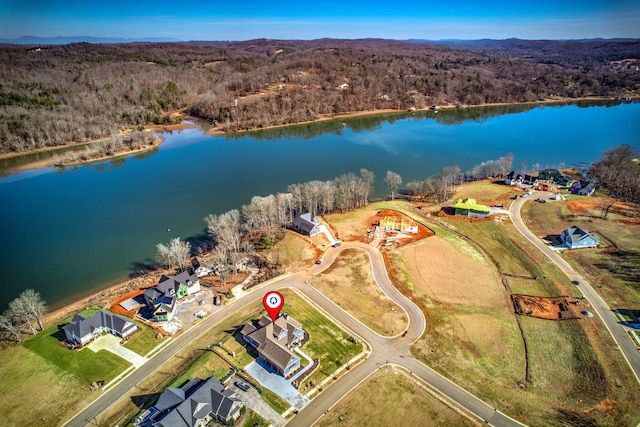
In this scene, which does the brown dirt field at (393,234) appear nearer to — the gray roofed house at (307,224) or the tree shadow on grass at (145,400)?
the gray roofed house at (307,224)

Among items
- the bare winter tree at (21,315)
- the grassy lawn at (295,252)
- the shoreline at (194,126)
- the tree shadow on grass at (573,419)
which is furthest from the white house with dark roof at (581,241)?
the shoreline at (194,126)

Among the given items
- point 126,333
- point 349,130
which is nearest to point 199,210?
point 126,333

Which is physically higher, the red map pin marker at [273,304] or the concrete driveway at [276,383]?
the red map pin marker at [273,304]

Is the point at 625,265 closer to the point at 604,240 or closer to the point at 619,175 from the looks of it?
the point at 604,240

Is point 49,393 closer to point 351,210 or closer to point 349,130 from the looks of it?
point 351,210

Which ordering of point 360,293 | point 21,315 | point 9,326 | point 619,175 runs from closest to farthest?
point 9,326 → point 21,315 → point 360,293 → point 619,175

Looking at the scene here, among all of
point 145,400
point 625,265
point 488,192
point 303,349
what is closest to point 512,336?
point 303,349

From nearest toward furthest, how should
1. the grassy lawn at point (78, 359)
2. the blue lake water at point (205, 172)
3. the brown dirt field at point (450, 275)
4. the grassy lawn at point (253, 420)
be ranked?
1. the grassy lawn at point (253, 420)
2. the grassy lawn at point (78, 359)
3. the brown dirt field at point (450, 275)
4. the blue lake water at point (205, 172)
